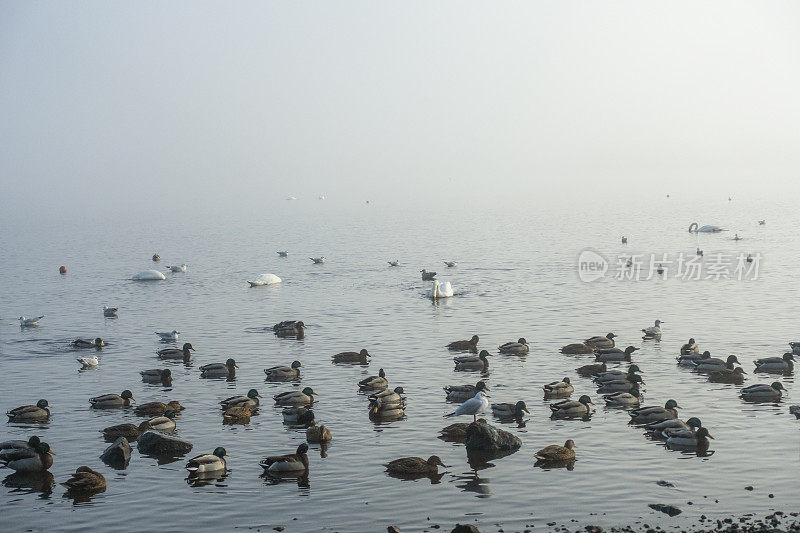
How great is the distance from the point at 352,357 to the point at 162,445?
15.6m

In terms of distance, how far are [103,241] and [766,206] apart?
137590 millimetres

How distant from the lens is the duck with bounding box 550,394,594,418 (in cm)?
3347

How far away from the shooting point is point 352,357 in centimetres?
4434

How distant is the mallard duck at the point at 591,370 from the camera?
40094 mm

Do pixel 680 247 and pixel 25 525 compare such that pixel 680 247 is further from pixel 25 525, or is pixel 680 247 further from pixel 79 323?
pixel 25 525

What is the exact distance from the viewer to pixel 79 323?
195 ft

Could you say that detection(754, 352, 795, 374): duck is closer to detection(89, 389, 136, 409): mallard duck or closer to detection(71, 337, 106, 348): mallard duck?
detection(89, 389, 136, 409): mallard duck

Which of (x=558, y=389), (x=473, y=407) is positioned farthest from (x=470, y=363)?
(x=473, y=407)

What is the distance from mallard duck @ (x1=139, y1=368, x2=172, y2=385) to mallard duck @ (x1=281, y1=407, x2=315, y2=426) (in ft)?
28.6

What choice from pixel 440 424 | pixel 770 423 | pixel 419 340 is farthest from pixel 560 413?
pixel 419 340

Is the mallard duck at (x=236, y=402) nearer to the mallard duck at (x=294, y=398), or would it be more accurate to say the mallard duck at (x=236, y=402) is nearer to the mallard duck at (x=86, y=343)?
the mallard duck at (x=294, y=398)

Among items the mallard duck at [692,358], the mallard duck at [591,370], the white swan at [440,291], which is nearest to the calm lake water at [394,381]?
the mallard duck at [692,358]

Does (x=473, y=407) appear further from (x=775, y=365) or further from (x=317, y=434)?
(x=775, y=365)

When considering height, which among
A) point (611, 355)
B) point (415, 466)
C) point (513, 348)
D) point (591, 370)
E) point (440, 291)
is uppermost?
point (440, 291)
